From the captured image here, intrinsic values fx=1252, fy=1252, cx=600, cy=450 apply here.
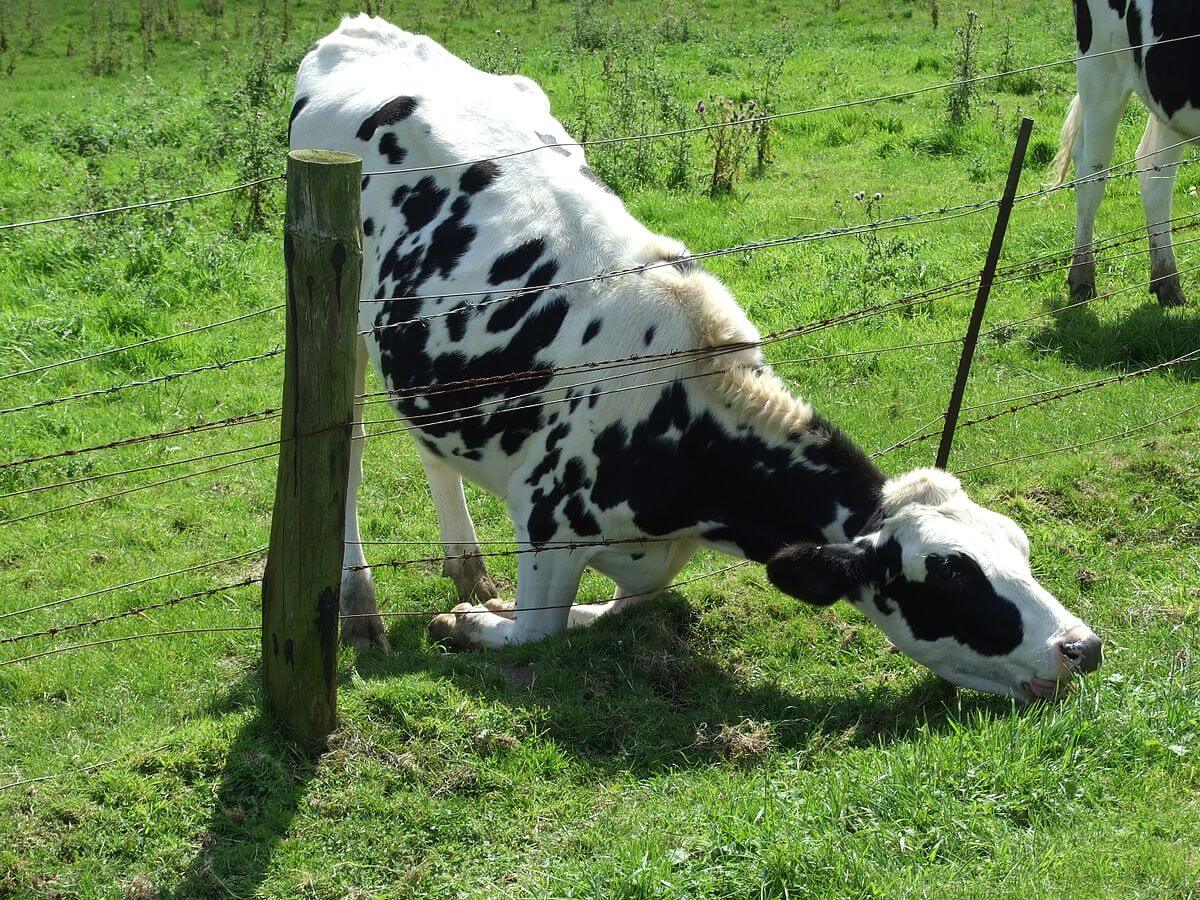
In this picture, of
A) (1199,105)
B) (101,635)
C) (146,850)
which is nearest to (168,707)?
(101,635)

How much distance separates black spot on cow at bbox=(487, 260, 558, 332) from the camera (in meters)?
5.88

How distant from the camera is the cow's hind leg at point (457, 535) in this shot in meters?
6.77

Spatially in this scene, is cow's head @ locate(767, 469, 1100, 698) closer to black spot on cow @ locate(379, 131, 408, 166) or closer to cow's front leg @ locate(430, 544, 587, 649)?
cow's front leg @ locate(430, 544, 587, 649)

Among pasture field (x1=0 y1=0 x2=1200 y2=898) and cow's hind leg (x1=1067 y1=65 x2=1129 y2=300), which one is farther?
cow's hind leg (x1=1067 y1=65 x2=1129 y2=300)

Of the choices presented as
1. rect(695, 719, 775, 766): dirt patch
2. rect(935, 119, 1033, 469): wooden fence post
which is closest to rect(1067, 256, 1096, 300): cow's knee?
rect(935, 119, 1033, 469): wooden fence post

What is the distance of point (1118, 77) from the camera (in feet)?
31.5

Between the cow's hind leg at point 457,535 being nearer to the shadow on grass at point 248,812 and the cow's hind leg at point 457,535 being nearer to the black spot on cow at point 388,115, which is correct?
the black spot on cow at point 388,115

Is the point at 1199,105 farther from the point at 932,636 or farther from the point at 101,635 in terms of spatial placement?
the point at 101,635

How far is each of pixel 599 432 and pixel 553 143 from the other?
1952 mm

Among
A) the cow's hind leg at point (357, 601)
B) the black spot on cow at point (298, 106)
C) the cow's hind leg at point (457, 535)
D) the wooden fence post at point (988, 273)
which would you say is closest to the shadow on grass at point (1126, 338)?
the wooden fence post at point (988, 273)

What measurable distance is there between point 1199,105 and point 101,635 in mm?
7889

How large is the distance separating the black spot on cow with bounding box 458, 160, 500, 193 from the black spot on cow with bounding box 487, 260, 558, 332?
709 mm

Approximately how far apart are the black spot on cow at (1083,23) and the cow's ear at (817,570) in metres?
6.57

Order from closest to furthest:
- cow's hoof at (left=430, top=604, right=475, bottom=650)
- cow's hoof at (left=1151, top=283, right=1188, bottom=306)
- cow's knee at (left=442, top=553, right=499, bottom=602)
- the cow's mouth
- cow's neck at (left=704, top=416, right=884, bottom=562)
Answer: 1. the cow's mouth
2. cow's neck at (left=704, top=416, right=884, bottom=562)
3. cow's hoof at (left=430, top=604, right=475, bottom=650)
4. cow's knee at (left=442, top=553, right=499, bottom=602)
5. cow's hoof at (left=1151, top=283, right=1188, bottom=306)
